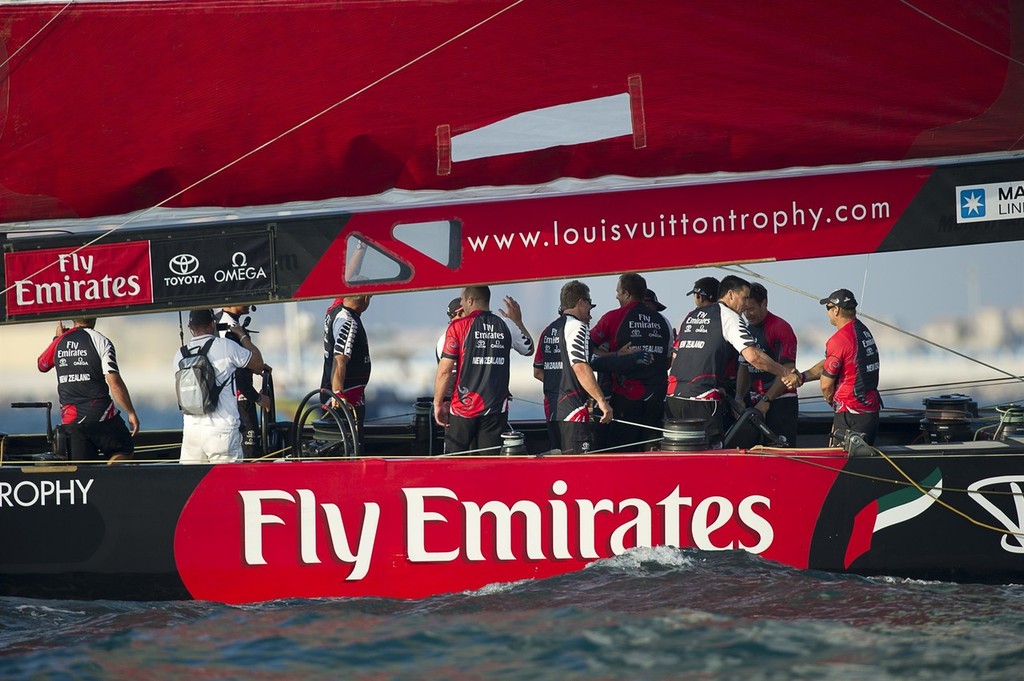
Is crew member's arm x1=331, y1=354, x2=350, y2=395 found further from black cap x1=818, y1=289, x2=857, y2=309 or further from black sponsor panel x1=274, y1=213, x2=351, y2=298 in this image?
black cap x1=818, y1=289, x2=857, y2=309

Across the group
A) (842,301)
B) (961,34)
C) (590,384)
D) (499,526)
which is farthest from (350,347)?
(961,34)

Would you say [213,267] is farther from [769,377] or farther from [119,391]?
[769,377]

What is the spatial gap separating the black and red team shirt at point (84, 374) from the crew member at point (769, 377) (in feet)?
12.9

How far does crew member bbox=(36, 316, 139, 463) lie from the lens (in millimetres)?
7766

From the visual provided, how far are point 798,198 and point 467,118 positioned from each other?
5.61ft

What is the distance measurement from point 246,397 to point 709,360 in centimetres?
316

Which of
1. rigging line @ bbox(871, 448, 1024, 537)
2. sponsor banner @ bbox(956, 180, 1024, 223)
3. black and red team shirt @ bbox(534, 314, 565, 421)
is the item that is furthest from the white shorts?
sponsor banner @ bbox(956, 180, 1024, 223)

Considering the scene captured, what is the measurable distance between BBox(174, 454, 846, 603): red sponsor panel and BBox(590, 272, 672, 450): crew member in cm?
192

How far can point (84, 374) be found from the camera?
25.6 feet

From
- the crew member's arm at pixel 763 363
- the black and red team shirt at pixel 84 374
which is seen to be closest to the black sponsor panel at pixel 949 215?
the crew member's arm at pixel 763 363

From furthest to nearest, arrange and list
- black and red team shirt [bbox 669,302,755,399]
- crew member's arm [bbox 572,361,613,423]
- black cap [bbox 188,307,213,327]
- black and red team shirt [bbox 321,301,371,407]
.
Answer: black and red team shirt [bbox 321,301,371,407]
black and red team shirt [bbox 669,302,755,399]
crew member's arm [bbox 572,361,613,423]
black cap [bbox 188,307,213,327]

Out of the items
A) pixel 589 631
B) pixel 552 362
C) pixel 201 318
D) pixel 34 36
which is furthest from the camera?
pixel 552 362

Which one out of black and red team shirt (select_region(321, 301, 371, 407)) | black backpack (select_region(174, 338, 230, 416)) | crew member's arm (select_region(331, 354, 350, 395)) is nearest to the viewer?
black backpack (select_region(174, 338, 230, 416))

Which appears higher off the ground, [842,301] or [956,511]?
[842,301]
